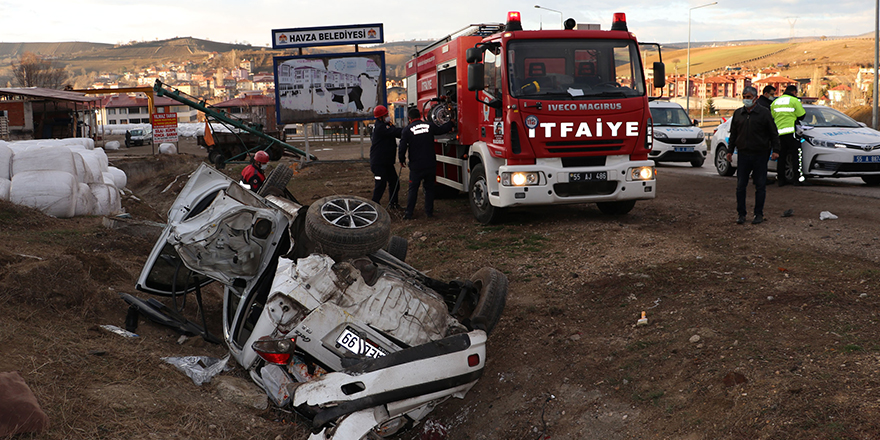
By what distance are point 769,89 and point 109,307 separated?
408 inches

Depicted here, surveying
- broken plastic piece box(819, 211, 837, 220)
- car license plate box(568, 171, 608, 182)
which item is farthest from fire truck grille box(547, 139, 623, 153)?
broken plastic piece box(819, 211, 837, 220)

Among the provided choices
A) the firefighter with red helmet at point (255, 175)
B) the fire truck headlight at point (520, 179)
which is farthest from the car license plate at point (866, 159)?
the firefighter with red helmet at point (255, 175)

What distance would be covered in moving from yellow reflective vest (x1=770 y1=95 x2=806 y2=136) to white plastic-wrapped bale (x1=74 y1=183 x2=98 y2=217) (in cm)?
1153

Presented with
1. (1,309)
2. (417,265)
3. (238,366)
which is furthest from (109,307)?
(417,265)

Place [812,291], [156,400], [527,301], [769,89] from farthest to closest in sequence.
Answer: [769,89], [527,301], [812,291], [156,400]

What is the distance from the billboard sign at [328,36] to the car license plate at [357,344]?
55.9 feet

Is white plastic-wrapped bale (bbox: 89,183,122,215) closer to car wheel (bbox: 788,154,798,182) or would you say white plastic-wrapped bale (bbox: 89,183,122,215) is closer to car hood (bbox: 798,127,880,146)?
car wheel (bbox: 788,154,798,182)

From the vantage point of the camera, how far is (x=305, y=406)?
12.7 feet

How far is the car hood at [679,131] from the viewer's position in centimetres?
1747

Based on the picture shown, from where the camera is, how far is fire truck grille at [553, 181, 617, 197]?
348 inches

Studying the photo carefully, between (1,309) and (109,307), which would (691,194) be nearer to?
(109,307)

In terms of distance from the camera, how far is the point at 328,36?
20250 mm

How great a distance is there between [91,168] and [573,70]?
28.3 feet

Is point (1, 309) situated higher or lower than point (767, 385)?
higher
